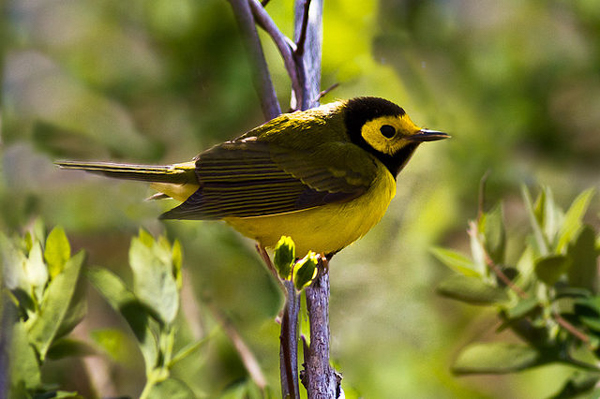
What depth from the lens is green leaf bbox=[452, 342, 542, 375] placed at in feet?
3.59

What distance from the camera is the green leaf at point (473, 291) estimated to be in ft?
3.72

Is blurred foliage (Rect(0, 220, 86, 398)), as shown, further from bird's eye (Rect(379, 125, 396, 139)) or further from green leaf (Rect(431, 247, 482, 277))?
green leaf (Rect(431, 247, 482, 277))

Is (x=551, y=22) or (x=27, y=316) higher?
(x=551, y=22)

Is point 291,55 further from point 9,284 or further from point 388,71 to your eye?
point 388,71

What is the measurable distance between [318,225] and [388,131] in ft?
0.76

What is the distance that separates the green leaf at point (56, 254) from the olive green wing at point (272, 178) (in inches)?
6.1

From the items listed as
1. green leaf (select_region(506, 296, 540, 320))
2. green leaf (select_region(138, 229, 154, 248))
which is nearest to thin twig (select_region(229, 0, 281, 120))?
green leaf (select_region(138, 229, 154, 248))

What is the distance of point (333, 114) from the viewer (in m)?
1.10

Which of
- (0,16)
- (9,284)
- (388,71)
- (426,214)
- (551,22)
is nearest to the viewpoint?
(9,284)

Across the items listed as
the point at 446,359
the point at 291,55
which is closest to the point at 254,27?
the point at 291,55

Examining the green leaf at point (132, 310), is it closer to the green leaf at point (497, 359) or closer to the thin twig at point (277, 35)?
the thin twig at point (277, 35)

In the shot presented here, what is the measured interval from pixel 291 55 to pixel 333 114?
5.2 inches

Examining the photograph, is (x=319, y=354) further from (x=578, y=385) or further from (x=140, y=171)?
(x=578, y=385)

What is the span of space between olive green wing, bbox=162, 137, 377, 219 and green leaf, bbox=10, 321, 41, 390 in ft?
0.81
